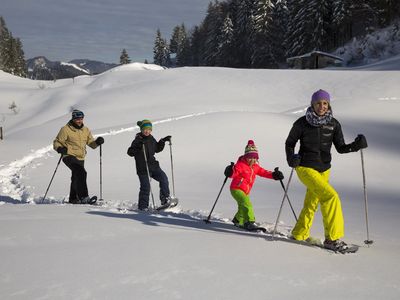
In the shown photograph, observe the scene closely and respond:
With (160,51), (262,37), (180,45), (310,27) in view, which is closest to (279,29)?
(262,37)

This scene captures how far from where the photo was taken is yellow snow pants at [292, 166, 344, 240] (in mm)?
4680

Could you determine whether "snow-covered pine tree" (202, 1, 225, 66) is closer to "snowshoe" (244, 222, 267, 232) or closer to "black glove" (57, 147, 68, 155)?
"black glove" (57, 147, 68, 155)

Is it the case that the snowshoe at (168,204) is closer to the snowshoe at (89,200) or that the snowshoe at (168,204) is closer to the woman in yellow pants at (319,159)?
the snowshoe at (89,200)

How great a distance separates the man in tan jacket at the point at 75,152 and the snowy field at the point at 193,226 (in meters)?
0.61

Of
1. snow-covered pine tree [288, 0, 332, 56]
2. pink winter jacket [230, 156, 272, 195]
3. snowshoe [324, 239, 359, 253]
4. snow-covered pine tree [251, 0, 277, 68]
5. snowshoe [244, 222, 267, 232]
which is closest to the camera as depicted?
snowshoe [324, 239, 359, 253]

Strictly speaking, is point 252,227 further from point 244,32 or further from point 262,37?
point 244,32

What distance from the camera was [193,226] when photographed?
5.89 m

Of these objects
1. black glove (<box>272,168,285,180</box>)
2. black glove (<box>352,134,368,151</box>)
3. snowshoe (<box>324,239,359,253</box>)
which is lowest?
snowshoe (<box>324,239,359,253</box>)

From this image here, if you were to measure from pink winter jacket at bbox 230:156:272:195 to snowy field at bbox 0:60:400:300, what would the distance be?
645 millimetres

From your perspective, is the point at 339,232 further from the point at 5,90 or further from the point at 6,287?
the point at 5,90

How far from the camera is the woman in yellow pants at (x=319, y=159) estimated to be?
470 centimetres

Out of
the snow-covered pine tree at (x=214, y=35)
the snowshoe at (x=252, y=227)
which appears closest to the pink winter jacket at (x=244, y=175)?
the snowshoe at (x=252, y=227)

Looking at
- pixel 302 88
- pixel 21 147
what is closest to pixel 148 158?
pixel 21 147

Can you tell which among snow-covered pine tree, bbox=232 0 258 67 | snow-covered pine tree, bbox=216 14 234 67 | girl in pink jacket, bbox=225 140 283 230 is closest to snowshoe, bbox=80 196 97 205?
girl in pink jacket, bbox=225 140 283 230
